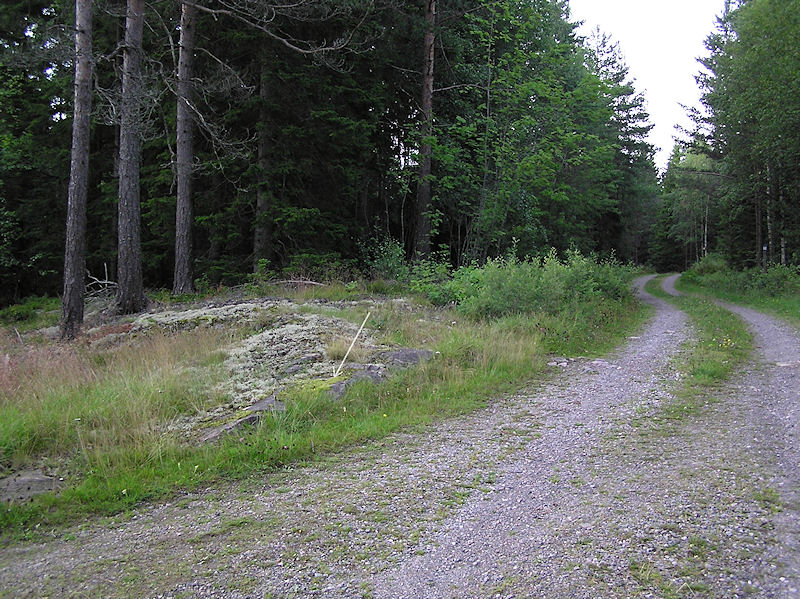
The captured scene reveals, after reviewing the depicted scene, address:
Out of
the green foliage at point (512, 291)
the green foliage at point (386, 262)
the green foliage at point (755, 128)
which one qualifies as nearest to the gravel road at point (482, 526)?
the green foliage at point (512, 291)

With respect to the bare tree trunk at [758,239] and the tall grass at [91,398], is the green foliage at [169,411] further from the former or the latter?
the bare tree trunk at [758,239]

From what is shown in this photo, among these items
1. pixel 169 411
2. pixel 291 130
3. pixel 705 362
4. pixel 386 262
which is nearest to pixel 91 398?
pixel 169 411

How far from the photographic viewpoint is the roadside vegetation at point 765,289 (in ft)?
58.7

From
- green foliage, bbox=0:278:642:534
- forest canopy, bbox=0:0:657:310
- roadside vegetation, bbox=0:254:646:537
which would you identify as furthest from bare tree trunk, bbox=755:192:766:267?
green foliage, bbox=0:278:642:534

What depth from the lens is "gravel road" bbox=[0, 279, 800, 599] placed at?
9.09 feet

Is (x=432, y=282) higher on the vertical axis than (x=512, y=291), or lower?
higher

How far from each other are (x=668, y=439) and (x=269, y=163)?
13.3m

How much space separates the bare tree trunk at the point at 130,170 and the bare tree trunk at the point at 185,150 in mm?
2010

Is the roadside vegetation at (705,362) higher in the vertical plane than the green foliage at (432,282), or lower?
lower

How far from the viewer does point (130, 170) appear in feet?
39.3

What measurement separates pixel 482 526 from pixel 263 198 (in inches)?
521

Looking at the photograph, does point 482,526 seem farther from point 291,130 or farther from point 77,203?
point 291,130

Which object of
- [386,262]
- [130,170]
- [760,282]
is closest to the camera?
[130,170]

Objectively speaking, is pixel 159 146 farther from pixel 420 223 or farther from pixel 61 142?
pixel 420 223
